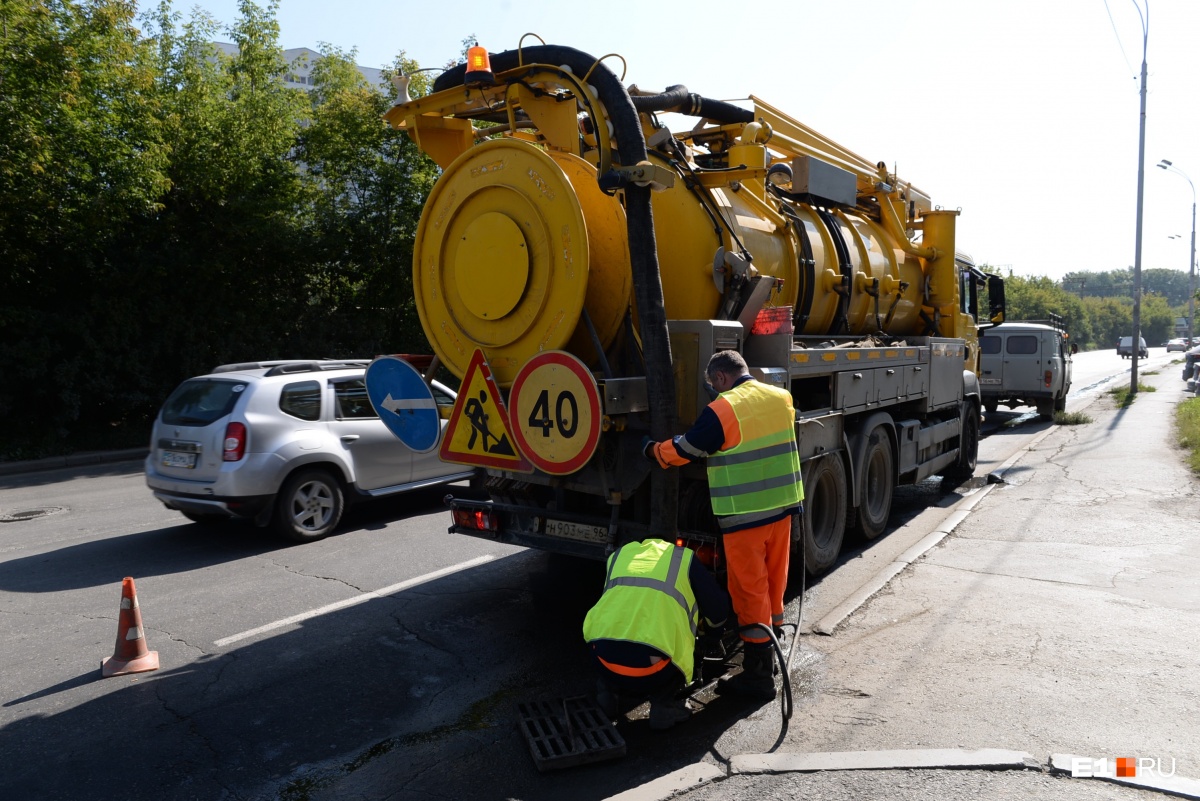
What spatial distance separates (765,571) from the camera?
4.18m

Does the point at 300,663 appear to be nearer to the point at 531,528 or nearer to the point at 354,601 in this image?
the point at 354,601

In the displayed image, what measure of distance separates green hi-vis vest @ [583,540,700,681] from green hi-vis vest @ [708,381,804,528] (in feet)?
1.37

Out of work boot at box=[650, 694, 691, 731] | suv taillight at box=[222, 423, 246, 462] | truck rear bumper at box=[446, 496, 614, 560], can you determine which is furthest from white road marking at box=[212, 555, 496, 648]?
work boot at box=[650, 694, 691, 731]

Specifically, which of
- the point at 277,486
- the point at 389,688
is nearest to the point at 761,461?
the point at 389,688

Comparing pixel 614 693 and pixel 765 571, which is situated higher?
pixel 765 571

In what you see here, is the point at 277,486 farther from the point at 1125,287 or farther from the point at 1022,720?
the point at 1125,287

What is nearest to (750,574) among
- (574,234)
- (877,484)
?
(574,234)

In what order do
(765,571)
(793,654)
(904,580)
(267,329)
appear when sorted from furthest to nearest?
1. (267,329)
2. (904,580)
3. (793,654)
4. (765,571)

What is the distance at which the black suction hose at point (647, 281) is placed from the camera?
4.46 m

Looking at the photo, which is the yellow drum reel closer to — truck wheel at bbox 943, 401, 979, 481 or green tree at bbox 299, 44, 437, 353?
truck wheel at bbox 943, 401, 979, 481

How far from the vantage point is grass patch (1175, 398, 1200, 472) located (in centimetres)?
1096

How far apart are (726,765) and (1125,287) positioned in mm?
137886

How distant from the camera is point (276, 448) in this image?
727cm

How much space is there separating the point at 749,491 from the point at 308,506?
4852 mm
